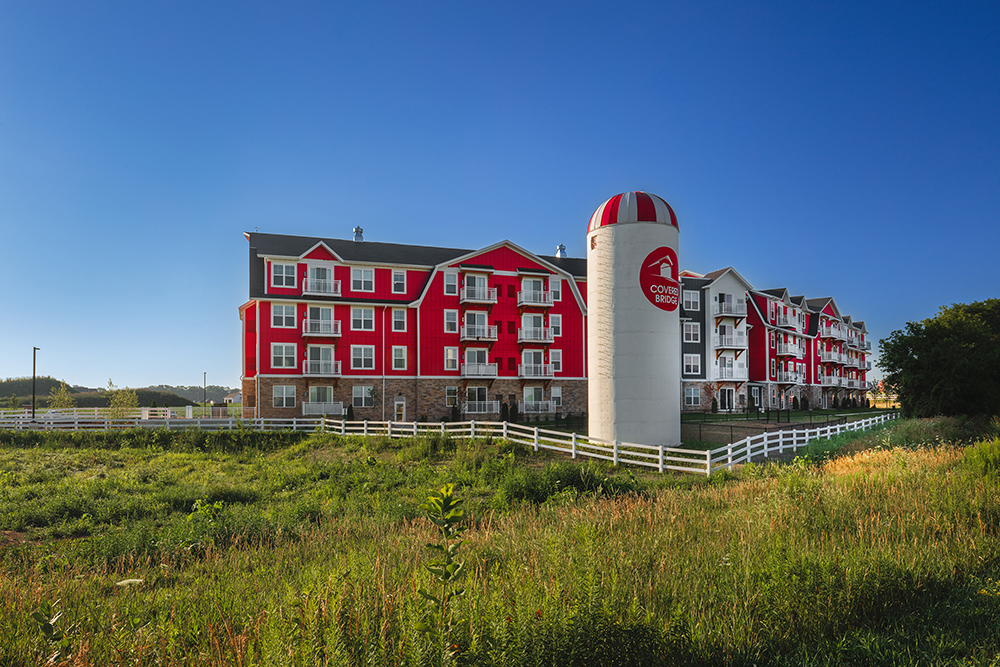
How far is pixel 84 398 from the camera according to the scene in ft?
324

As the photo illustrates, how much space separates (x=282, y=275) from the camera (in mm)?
34219

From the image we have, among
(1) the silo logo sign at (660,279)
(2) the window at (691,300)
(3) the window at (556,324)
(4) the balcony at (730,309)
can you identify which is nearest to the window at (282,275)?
(3) the window at (556,324)

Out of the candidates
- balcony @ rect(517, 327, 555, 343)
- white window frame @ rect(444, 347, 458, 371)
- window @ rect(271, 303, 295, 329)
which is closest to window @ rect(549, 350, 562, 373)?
balcony @ rect(517, 327, 555, 343)

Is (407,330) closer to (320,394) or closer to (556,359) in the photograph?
(320,394)

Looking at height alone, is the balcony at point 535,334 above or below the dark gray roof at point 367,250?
below

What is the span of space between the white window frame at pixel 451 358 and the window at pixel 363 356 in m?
4.80

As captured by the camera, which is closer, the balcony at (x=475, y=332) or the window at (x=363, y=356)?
the window at (x=363, y=356)

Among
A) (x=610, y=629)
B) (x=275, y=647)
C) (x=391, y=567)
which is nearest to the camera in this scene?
(x=275, y=647)

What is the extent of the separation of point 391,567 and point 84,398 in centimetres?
11889

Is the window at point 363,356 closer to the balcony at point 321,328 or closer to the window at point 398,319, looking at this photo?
the balcony at point 321,328

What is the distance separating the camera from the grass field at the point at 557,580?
3.96 meters

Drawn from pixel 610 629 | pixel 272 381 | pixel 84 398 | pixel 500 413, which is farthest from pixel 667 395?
pixel 84 398

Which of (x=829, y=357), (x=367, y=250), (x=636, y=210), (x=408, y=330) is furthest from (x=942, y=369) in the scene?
(x=829, y=357)

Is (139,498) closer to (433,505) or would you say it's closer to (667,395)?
(433,505)
